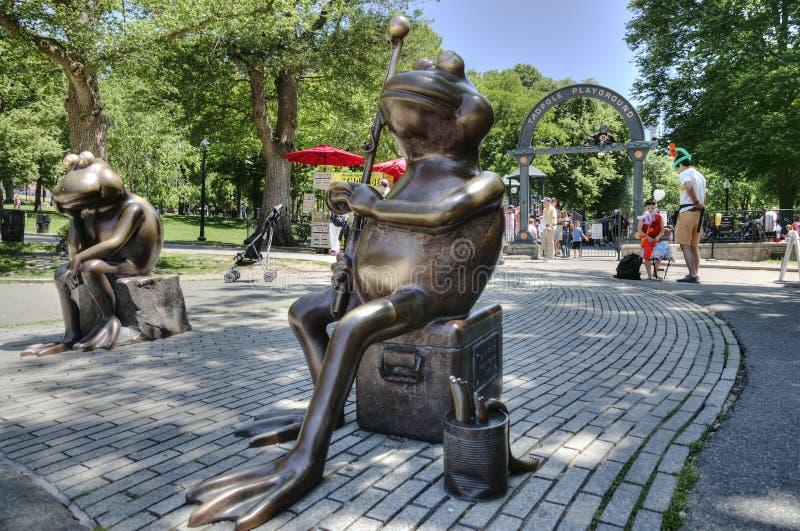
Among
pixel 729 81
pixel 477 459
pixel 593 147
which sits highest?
pixel 729 81

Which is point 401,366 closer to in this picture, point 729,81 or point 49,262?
point 49,262

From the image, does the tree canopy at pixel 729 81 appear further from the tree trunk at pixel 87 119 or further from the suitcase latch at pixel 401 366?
the suitcase latch at pixel 401 366

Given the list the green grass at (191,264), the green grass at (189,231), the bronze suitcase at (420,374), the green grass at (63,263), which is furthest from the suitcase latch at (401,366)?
the green grass at (189,231)

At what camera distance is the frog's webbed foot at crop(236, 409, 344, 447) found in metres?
2.89

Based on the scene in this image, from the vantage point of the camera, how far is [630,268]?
1131 centimetres

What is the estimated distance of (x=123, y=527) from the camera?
2.13 meters

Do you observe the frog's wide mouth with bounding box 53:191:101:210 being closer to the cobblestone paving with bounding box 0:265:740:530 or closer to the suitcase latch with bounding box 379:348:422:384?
the cobblestone paving with bounding box 0:265:740:530

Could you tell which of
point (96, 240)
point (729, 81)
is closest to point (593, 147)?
point (729, 81)

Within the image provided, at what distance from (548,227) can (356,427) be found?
1520cm

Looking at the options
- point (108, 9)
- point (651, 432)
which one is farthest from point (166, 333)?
point (108, 9)

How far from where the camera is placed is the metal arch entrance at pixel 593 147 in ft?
58.8

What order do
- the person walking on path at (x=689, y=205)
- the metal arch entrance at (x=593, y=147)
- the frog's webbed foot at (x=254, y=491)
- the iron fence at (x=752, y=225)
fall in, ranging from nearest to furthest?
the frog's webbed foot at (x=254, y=491) → the person walking on path at (x=689, y=205) → the metal arch entrance at (x=593, y=147) → the iron fence at (x=752, y=225)

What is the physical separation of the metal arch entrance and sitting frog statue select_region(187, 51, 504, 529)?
624 inches

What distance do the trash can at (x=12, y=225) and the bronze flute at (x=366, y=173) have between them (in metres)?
18.0
